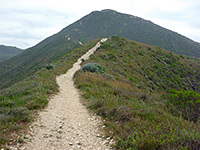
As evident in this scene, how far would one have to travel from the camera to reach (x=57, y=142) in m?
4.31

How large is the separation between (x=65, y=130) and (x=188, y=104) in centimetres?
564

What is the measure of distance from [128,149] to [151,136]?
0.66 meters

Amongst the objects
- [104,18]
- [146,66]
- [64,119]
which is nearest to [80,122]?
[64,119]

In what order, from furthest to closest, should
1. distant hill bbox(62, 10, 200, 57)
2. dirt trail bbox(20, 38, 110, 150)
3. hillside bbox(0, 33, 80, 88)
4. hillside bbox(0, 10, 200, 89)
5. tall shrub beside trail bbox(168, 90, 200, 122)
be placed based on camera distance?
1. distant hill bbox(62, 10, 200, 57)
2. hillside bbox(0, 10, 200, 89)
3. hillside bbox(0, 33, 80, 88)
4. tall shrub beside trail bbox(168, 90, 200, 122)
5. dirt trail bbox(20, 38, 110, 150)

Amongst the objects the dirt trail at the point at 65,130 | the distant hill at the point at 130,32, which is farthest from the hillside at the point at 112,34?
the dirt trail at the point at 65,130

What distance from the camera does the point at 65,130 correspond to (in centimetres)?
503

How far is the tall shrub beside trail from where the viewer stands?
6.68m

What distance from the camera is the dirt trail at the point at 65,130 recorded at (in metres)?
4.18

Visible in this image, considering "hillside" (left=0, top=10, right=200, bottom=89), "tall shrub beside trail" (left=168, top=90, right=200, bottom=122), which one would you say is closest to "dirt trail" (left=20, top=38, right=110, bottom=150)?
"tall shrub beside trail" (left=168, top=90, right=200, bottom=122)

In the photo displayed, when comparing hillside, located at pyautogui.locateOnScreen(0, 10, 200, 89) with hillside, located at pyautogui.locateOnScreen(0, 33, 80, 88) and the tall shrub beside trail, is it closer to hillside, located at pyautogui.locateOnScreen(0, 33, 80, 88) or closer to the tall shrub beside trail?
hillside, located at pyautogui.locateOnScreen(0, 33, 80, 88)

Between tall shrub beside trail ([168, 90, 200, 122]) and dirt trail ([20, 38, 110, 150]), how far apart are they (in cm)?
414

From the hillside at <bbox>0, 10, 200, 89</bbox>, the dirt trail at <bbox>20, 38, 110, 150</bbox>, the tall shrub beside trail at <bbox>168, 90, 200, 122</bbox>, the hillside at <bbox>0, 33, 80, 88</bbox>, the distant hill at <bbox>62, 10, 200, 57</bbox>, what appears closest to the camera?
the dirt trail at <bbox>20, 38, 110, 150</bbox>

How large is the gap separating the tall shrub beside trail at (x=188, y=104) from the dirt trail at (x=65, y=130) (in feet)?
13.6

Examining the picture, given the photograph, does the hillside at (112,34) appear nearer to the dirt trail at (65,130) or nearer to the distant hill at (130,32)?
the distant hill at (130,32)
